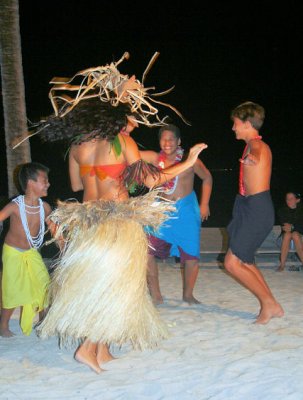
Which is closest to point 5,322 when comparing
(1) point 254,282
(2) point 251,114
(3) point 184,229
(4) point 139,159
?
(4) point 139,159

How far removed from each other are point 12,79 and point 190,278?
4.10 m

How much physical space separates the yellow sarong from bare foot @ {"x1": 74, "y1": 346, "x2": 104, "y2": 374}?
815 mm

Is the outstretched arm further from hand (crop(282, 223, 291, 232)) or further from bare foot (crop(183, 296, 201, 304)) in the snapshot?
hand (crop(282, 223, 291, 232))

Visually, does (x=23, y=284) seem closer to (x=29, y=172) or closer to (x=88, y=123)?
(x=29, y=172)

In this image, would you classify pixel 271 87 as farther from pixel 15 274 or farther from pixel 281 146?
pixel 15 274

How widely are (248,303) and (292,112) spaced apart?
31.3 m

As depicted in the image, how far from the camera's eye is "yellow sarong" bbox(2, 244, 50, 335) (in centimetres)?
448

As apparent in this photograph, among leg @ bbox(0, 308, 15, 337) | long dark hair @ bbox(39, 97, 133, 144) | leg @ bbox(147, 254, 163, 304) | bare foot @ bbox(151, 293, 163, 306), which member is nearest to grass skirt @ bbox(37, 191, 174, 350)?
long dark hair @ bbox(39, 97, 133, 144)

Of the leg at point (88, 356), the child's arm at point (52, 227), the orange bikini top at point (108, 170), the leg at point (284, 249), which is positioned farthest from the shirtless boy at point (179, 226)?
the leg at point (284, 249)

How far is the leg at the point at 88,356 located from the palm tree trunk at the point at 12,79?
15.8 ft

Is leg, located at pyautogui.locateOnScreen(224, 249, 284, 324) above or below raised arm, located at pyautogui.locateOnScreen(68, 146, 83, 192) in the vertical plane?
below

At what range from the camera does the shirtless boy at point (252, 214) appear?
191 inches

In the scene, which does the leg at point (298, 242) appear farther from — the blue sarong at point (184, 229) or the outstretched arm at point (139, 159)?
the outstretched arm at point (139, 159)

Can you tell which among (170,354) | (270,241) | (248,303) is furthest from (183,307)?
(270,241)
